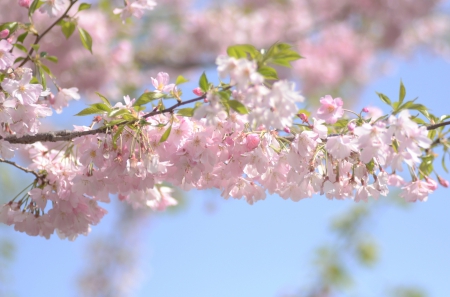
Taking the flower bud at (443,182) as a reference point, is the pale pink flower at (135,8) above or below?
above

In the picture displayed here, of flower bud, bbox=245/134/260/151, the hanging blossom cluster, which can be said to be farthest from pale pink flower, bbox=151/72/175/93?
flower bud, bbox=245/134/260/151

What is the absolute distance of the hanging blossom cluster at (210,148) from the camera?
49.4 inches

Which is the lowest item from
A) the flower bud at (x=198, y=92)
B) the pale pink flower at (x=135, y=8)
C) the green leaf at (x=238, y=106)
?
the green leaf at (x=238, y=106)

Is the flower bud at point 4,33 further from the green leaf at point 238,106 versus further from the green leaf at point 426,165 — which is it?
the green leaf at point 426,165

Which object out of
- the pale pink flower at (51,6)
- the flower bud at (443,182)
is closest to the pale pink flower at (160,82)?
the pale pink flower at (51,6)

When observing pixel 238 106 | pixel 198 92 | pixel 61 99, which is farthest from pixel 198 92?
pixel 61 99

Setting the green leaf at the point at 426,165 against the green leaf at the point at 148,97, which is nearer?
the green leaf at the point at 148,97

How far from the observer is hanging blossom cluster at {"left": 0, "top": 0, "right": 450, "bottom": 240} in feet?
4.11

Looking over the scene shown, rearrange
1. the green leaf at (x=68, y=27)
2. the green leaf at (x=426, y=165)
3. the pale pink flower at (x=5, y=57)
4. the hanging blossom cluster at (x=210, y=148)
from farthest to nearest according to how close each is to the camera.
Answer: the green leaf at (x=68, y=27)
the green leaf at (x=426, y=165)
the pale pink flower at (x=5, y=57)
the hanging blossom cluster at (x=210, y=148)

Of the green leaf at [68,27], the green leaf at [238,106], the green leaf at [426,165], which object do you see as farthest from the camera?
the green leaf at [68,27]

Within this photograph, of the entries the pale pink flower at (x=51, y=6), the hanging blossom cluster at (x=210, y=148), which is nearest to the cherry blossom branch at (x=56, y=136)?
the hanging blossom cluster at (x=210, y=148)

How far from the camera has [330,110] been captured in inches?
54.2

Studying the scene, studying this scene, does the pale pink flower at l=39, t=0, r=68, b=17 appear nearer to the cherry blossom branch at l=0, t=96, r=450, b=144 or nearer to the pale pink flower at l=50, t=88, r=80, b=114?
the pale pink flower at l=50, t=88, r=80, b=114

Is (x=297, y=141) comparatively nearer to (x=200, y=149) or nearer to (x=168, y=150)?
(x=200, y=149)
